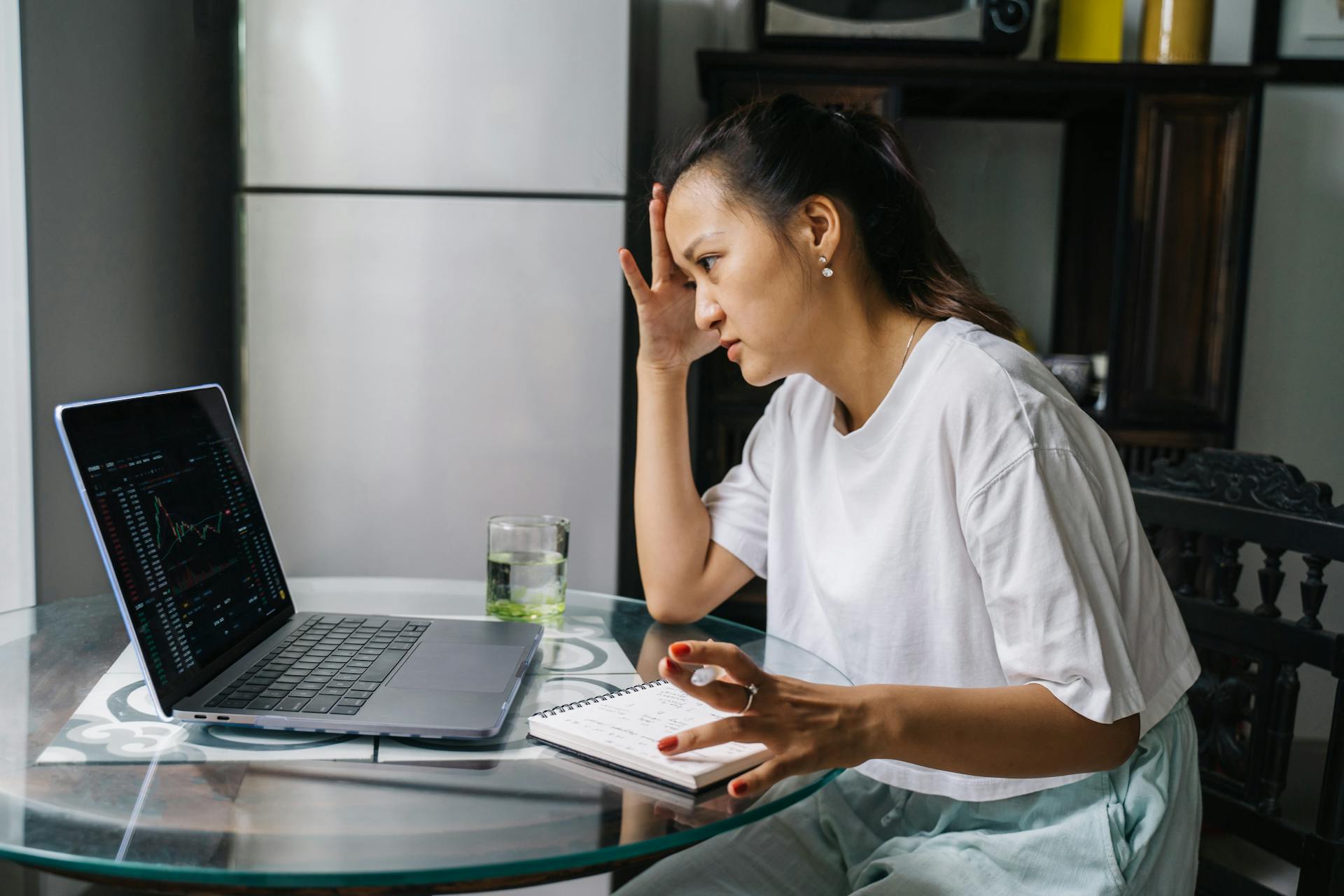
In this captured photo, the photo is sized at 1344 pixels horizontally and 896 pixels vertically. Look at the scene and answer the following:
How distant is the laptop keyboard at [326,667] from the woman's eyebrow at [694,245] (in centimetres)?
46

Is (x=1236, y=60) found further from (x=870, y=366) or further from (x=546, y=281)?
(x=870, y=366)

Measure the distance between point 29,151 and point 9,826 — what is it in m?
1.16

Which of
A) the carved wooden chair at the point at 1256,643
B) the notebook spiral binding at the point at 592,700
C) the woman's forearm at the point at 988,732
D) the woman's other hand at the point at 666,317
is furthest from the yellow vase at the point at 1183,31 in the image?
the notebook spiral binding at the point at 592,700

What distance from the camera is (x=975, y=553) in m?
0.92

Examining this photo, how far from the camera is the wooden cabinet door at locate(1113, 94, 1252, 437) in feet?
6.82

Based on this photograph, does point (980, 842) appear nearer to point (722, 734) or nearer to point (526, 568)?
point (722, 734)

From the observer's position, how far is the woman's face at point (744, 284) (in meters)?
1.08

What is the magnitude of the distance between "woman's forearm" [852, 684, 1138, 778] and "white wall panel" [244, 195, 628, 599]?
3.83 feet

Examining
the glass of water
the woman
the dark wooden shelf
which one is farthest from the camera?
the dark wooden shelf

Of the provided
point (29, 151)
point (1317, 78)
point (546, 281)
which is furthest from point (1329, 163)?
point (29, 151)

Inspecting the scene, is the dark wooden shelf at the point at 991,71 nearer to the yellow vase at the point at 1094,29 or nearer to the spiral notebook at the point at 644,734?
the yellow vase at the point at 1094,29

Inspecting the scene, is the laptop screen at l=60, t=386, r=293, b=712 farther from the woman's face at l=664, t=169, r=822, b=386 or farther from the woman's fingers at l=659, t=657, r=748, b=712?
the woman's face at l=664, t=169, r=822, b=386

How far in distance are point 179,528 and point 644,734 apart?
1.38ft

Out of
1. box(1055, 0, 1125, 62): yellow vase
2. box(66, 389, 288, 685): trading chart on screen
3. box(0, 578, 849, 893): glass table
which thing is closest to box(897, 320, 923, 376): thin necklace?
box(0, 578, 849, 893): glass table
